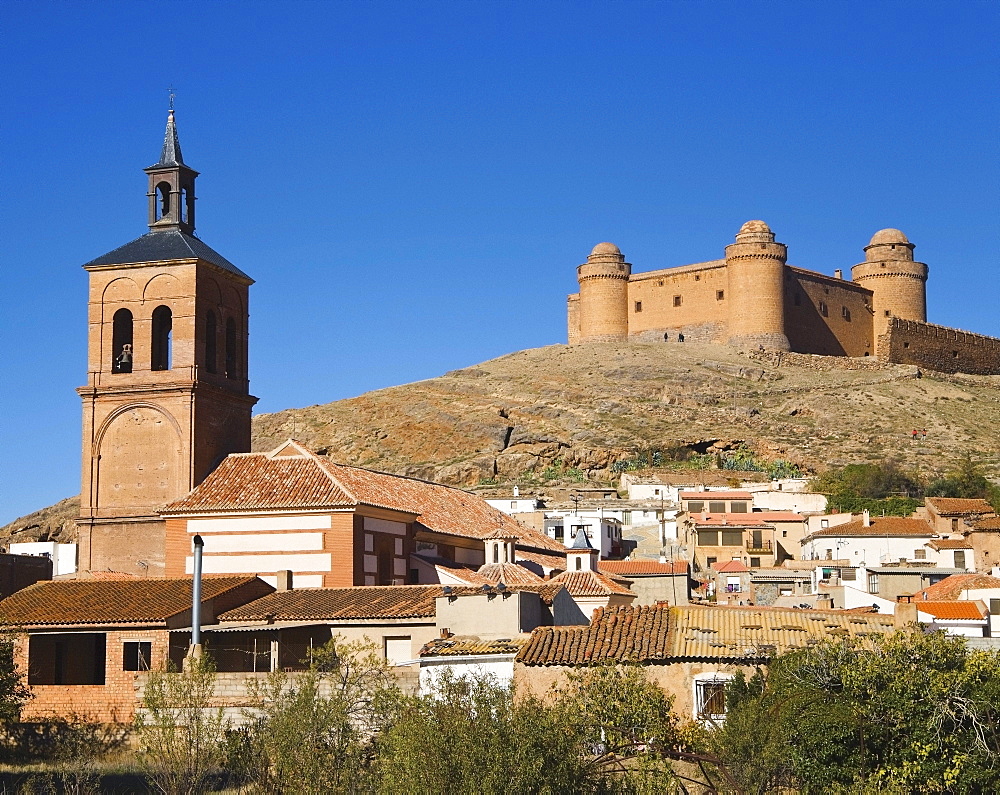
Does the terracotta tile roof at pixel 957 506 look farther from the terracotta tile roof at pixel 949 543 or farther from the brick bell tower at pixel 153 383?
the brick bell tower at pixel 153 383

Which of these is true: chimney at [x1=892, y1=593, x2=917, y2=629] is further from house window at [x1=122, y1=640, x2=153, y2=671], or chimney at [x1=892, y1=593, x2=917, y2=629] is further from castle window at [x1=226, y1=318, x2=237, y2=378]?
castle window at [x1=226, y1=318, x2=237, y2=378]

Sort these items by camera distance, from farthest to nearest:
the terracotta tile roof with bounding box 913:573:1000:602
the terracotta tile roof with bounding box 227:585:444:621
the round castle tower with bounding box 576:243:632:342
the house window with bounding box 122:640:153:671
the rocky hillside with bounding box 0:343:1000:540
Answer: the round castle tower with bounding box 576:243:632:342 → the rocky hillside with bounding box 0:343:1000:540 → the terracotta tile roof with bounding box 913:573:1000:602 → the house window with bounding box 122:640:153:671 → the terracotta tile roof with bounding box 227:585:444:621

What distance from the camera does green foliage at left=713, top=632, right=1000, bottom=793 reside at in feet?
60.1

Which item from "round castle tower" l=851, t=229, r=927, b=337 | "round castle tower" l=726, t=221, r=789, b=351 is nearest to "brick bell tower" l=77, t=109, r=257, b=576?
"round castle tower" l=726, t=221, r=789, b=351

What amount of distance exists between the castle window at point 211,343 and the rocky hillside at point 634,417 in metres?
45.9

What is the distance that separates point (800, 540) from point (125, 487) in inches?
1437

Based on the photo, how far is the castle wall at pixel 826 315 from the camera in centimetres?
11338

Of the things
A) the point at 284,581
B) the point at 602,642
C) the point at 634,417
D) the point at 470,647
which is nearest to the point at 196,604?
the point at 284,581

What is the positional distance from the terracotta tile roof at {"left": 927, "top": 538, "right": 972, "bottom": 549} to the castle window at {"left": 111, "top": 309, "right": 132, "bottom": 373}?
102 ft

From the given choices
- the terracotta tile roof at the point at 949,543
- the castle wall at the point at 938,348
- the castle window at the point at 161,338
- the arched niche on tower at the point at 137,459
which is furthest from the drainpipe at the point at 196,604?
the castle wall at the point at 938,348

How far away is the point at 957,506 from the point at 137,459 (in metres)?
38.7

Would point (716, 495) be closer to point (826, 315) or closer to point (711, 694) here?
point (826, 315)

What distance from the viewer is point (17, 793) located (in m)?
22.1

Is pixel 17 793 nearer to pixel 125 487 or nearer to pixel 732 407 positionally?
pixel 125 487
